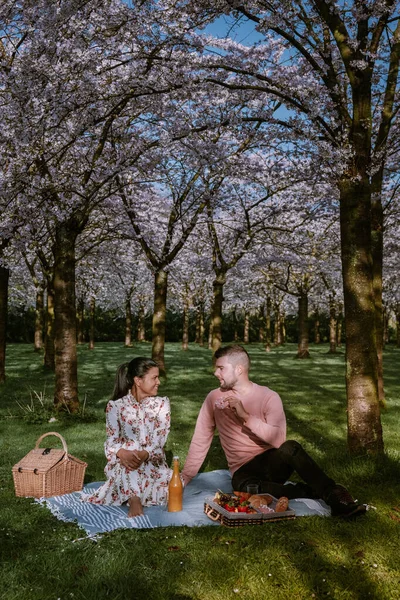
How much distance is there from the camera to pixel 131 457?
227 inches

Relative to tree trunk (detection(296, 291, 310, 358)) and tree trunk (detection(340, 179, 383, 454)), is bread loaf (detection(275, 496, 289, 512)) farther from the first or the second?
tree trunk (detection(296, 291, 310, 358))

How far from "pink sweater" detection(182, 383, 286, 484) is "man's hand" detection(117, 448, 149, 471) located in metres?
0.60

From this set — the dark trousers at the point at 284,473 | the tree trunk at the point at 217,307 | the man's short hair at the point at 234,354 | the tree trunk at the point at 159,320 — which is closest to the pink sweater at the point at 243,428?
the dark trousers at the point at 284,473

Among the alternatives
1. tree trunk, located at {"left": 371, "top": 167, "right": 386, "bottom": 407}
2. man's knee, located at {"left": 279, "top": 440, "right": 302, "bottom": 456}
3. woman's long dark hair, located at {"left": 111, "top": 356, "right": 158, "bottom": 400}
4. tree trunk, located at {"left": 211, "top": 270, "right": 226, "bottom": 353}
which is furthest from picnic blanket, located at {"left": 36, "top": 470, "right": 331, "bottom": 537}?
tree trunk, located at {"left": 211, "top": 270, "right": 226, "bottom": 353}

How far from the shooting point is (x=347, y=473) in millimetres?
6691

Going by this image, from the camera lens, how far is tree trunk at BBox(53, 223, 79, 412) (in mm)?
12383


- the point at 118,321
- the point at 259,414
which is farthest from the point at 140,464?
the point at 118,321

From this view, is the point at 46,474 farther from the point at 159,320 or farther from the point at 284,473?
the point at 159,320

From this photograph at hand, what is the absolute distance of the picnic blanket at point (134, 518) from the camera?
531cm

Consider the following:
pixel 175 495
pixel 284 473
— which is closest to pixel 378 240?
pixel 284 473

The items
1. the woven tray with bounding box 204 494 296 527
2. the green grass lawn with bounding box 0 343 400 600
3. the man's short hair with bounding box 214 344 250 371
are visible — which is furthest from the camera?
the man's short hair with bounding box 214 344 250 371

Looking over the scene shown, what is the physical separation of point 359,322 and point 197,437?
2740 millimetres

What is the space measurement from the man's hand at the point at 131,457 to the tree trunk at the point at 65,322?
6846 millimetres

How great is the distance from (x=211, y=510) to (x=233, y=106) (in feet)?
23.7
